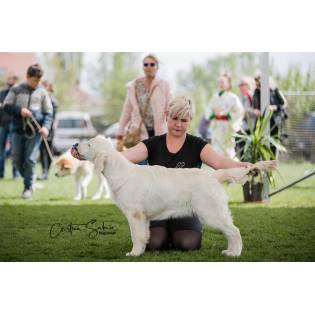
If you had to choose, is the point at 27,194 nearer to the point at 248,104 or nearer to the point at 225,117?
the point at 225,117

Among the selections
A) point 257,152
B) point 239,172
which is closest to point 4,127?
point 257,152

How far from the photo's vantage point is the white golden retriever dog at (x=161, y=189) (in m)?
4.39

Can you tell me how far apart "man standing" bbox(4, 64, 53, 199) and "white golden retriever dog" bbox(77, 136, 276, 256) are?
10.7ft

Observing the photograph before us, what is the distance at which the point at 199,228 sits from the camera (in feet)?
16.1

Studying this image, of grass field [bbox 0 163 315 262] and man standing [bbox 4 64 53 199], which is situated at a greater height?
man standing [bbox 4 64 53 199]

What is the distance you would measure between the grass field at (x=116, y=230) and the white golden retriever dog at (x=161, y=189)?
0.36 meters

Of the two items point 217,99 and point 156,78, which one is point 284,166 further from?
point 156,78

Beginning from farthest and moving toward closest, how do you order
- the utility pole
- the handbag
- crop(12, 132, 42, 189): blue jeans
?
1. crop(12, 132, 42, 189): blue jeans
2. the utility pole
3. the handbag

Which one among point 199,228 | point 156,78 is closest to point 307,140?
point 156,78

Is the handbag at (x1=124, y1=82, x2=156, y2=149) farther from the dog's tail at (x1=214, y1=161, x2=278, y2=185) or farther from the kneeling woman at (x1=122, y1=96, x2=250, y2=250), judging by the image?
the dog's tail at (x1=214, y1=161, x2=278, y2=185)

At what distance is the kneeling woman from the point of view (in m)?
4.58

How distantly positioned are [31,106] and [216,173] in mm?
3724

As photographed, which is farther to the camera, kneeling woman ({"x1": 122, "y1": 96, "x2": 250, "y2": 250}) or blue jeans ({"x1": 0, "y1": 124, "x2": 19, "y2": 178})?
blue jeans ({"x1": 0, "y1": 124, "x2": 19, "y2": 178})

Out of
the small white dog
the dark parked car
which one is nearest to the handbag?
the small white dog
